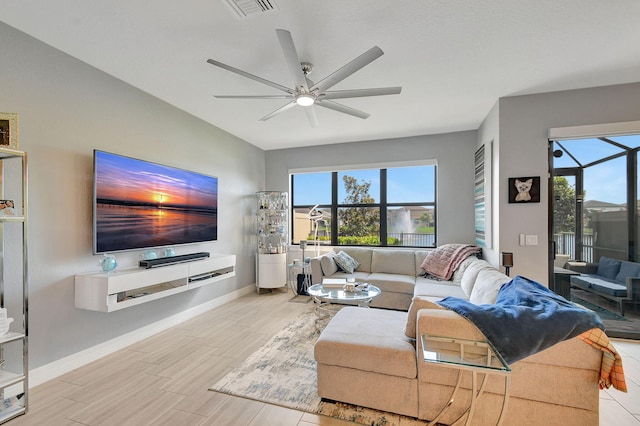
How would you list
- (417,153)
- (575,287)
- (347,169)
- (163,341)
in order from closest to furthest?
(163,341) < (575,287) < (417,153) < (347,169)

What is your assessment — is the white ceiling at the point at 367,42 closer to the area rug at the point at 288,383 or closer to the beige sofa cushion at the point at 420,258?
the beige sofa cushion at the point at 420,258

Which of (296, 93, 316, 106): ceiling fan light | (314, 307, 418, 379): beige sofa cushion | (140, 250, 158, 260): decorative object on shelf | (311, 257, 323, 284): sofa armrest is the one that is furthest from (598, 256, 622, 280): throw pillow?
(140, 250, 158, 260): decorative object on shelf

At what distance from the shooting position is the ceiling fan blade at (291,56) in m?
1.73

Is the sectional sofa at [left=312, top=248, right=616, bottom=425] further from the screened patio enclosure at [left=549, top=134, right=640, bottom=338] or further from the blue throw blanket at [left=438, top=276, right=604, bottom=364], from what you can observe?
the screened patio enclosure at [left=549, top=134, right=640, bottom=338]

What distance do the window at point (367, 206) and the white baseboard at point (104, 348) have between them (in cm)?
234

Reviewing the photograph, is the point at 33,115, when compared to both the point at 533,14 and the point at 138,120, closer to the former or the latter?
the point at 138,120

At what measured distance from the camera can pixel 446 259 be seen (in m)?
3.99

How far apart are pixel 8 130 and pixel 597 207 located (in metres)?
5.33

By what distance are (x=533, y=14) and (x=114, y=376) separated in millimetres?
4144

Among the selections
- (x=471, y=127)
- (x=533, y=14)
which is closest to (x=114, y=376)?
(x=533, y=14)

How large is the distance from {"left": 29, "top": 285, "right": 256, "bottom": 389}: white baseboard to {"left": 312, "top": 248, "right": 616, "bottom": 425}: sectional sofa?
7.05 ft

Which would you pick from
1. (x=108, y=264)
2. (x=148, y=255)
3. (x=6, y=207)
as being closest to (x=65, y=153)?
(x=6, y=207)

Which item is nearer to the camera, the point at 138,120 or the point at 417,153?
the point at 138,120

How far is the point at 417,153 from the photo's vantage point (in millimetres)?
4707
